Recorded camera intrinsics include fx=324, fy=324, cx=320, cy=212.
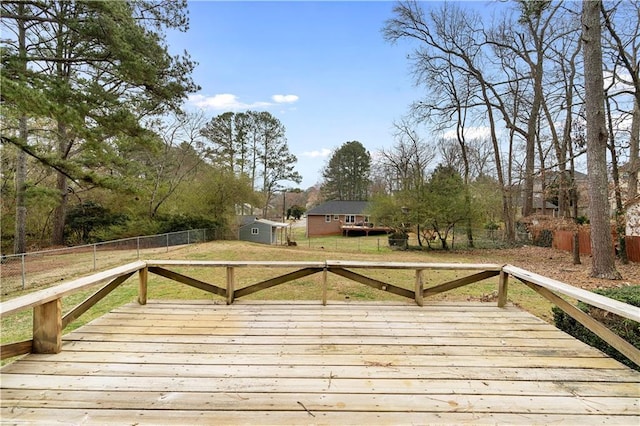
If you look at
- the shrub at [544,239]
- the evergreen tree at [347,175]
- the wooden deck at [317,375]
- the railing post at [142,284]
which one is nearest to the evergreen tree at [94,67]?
the railing post at [142,284]

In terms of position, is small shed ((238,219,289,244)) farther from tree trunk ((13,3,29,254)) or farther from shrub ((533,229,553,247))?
shrub ((533,229,553,247))

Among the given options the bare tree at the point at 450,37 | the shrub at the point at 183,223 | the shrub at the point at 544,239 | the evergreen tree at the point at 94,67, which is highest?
the bare tree at the point at 450,37

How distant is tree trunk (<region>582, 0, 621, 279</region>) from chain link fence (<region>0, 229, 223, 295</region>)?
1354 cm

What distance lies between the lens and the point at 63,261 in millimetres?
10109

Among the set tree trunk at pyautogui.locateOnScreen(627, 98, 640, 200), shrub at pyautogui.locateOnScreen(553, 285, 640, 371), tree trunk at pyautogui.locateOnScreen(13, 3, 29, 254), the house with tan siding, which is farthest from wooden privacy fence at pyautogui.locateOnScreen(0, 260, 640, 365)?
the house with tan siding

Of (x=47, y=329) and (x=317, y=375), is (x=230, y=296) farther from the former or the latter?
(x=317, y=375)

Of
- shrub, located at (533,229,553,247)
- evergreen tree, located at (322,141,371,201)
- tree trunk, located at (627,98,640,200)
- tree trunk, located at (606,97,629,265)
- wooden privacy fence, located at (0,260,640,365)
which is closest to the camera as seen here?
wooden privacy fence, located at (0,260,640,365)

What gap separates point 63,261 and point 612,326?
1294cm

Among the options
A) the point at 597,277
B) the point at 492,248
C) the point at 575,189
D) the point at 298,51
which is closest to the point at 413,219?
the point at 492,248

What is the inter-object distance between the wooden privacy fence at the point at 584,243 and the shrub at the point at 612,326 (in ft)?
21.8

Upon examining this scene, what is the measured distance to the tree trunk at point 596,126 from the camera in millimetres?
7875

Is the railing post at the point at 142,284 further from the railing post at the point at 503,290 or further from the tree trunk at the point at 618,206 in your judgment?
the tree trunk at the point at 618,206

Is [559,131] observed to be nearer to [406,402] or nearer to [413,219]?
[413,219]

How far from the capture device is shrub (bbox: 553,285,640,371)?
3.05 meters
